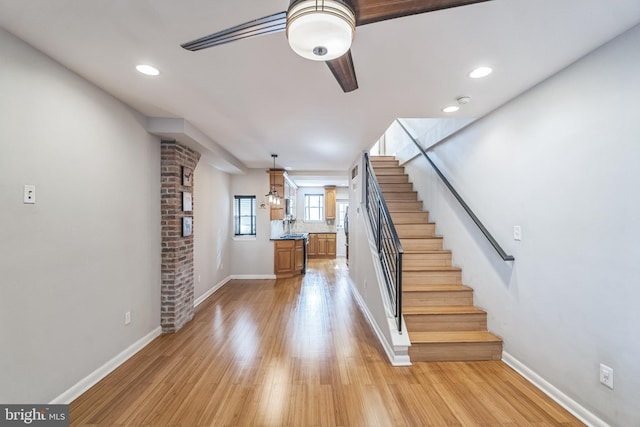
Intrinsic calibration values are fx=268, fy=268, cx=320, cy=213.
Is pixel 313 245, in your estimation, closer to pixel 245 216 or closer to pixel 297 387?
pixel 245 216

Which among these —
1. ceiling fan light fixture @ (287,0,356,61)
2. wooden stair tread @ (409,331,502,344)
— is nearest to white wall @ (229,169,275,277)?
wooden stair tread @ (409,331,502,344)

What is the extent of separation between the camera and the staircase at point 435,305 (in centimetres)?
260

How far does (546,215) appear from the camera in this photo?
2.16 metres

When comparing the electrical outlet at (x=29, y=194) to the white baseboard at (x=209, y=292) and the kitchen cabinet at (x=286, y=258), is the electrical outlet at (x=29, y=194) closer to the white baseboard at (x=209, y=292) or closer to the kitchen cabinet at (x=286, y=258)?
the white baseboard at (x=209, y=292)

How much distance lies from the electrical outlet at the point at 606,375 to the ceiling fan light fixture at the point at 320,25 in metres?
2.47

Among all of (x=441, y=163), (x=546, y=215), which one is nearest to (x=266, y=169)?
(x=441, y=163)

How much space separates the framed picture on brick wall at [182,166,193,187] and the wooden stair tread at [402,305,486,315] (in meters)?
3.10

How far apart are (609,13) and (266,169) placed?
5.44 meters

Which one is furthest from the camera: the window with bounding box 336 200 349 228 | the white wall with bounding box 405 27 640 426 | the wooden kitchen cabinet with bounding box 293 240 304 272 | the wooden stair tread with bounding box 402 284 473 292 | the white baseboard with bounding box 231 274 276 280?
the window with bounding box 336 200 349 228

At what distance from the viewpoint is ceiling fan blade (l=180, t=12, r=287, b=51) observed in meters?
1.07

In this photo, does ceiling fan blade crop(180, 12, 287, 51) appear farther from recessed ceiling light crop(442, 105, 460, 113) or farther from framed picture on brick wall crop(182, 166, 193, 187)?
framed picture on brick wall crop(182, 166, 193, 187)

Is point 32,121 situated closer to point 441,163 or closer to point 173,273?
point 173,273

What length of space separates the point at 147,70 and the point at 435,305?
3490 mm

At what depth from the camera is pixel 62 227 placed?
78.4 inches
